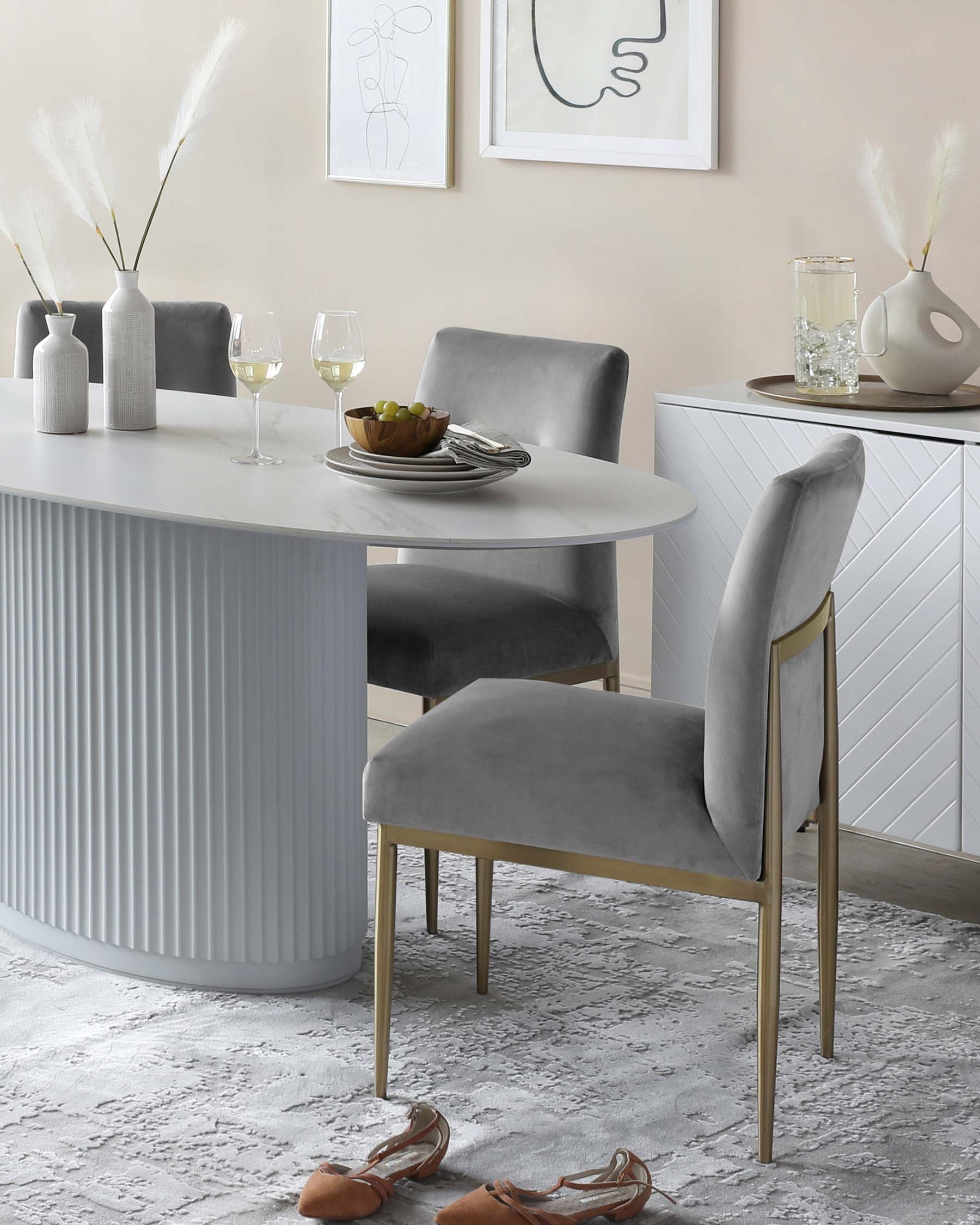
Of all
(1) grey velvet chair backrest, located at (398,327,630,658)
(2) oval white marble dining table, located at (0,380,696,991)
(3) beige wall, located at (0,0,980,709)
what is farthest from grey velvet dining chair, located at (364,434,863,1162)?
(3) beige wall, located at (0,0,980,709)

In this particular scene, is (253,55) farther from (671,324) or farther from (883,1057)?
(883,1057)

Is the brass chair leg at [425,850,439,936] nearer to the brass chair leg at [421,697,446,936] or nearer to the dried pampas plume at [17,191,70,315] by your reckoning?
the brass chair leg at [421,697,446,936]

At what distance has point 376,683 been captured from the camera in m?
2.62

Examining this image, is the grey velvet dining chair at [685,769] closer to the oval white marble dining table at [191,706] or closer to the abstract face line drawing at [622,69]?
the oval white marble dining table at [191,706]

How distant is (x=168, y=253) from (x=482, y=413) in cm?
183

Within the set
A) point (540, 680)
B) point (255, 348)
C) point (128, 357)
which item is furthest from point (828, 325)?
point (128, 357)

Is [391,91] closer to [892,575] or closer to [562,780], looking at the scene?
[892,575]

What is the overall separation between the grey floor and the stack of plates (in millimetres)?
936

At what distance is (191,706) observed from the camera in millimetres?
2336

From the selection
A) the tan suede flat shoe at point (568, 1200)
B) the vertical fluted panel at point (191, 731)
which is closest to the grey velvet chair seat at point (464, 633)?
the vertical fluted panel at point (191, 731)

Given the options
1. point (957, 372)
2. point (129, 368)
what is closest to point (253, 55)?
point (129, 368)

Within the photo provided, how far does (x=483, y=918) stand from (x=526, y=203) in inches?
73.9

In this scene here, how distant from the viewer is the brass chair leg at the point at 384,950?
207 cm

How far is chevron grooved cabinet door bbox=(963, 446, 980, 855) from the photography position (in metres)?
2.57
